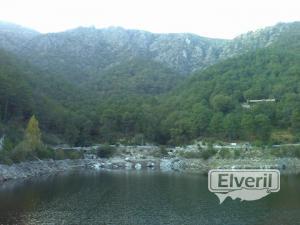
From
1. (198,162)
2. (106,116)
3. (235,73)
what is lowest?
(198,162)

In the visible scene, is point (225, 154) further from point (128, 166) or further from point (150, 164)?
point (128, 166)

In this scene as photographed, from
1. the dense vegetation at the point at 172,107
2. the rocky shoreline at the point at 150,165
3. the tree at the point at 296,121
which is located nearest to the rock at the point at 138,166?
the rocky shoreline at the point at 150,165

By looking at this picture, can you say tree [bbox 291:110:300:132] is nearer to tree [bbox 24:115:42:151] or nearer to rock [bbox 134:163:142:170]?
rock [bbox 134:163:142:170]

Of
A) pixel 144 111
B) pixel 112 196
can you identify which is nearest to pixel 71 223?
pixel 112 196

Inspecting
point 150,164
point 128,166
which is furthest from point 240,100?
point 128,166

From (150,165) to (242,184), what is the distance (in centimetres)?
5389

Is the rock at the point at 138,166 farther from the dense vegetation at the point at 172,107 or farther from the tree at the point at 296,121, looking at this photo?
the tree at the point at 296,121

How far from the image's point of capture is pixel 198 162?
362ft

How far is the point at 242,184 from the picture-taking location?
6059 centimetres

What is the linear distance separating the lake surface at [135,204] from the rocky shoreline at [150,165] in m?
10.8

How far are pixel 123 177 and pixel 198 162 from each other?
97.7ft

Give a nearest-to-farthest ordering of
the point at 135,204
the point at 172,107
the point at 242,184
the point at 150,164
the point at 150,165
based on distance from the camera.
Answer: the point at 135,204 < the point at 242,184 < the point at 150,165 < the point at 150,164 < the point at 172,107

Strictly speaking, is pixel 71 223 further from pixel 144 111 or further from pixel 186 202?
pixel 144 111

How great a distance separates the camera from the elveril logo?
57.8m
